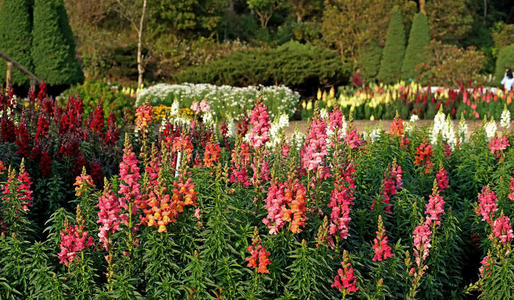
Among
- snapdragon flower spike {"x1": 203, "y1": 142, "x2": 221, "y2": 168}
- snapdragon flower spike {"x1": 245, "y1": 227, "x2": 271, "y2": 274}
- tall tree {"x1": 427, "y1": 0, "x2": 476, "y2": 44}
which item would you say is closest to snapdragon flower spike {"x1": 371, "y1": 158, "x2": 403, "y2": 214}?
snapdragon flower spike {"x1": 203, "y1": 142, "x2": 221, "y2": 168}

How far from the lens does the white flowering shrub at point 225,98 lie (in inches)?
489

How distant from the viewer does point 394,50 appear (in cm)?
2238

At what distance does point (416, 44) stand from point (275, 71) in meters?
8.64

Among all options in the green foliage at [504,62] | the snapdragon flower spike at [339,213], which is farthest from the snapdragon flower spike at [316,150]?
the green foliage at [504,62]

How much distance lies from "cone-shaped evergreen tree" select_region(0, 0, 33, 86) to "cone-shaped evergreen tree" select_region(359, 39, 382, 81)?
12877 millimetres

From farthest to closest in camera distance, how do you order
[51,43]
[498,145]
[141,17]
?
[141,17]
[51,43]
[498,145]

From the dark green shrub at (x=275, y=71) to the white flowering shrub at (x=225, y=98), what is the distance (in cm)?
195

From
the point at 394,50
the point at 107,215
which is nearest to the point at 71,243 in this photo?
the point at 107,215

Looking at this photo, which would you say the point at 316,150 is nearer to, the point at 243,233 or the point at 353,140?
the point at 243,233

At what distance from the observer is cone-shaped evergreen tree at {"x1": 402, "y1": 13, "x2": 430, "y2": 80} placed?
21.6 m

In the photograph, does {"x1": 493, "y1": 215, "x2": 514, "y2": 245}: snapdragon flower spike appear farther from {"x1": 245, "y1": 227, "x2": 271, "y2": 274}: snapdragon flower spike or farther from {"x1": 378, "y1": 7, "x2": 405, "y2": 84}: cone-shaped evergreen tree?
{"x1": 378, "y1": 7, "x2": 405, "y2": 84}: cone-shaped evergreen tree

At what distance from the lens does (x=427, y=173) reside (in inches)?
239

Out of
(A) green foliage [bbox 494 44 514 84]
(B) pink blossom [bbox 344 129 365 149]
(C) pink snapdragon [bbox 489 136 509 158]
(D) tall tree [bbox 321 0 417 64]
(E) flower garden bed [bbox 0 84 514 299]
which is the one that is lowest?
(E) flower garden bed [bbox 0 84 514 299]

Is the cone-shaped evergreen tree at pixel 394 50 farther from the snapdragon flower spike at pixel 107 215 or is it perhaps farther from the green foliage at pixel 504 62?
the snapdragon flower spike at pixel 107 215
